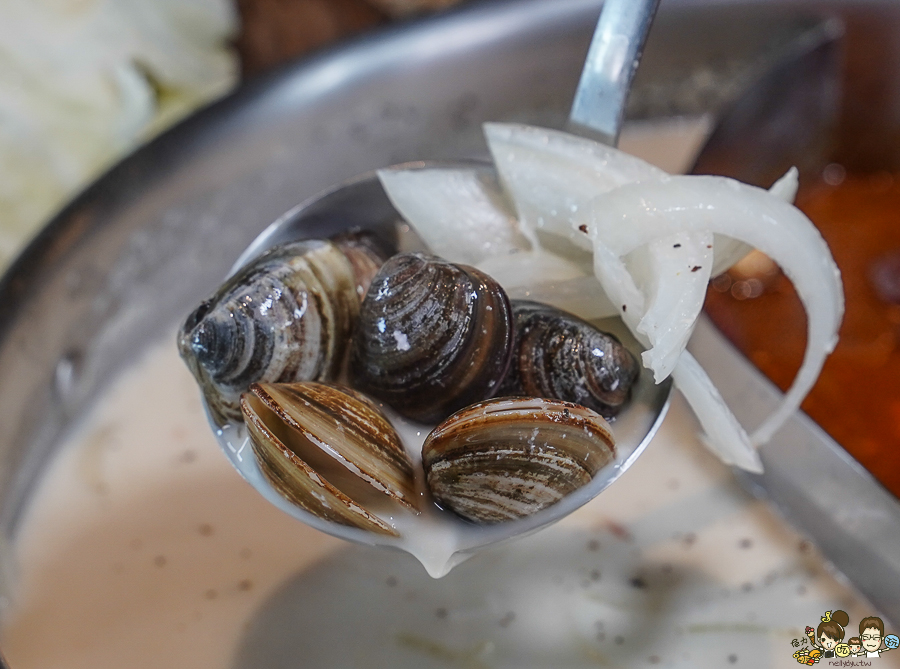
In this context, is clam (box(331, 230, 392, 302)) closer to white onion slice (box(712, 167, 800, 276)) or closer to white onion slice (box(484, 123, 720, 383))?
white onion slice (box(484, 123, 720, 383))

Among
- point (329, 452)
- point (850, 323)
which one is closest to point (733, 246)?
point (329, 452)

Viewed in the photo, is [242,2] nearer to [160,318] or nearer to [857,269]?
[160,318]

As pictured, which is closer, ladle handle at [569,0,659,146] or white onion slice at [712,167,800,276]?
white onion slice at [712,167,800,276]

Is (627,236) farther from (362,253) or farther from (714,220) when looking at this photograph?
(362,253)

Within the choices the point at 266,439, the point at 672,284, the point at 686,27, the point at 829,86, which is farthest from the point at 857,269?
the point at 266,439

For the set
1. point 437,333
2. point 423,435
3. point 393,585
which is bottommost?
point 393,585

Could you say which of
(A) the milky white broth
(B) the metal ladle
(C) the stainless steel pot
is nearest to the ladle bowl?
(B) the metal ladle
